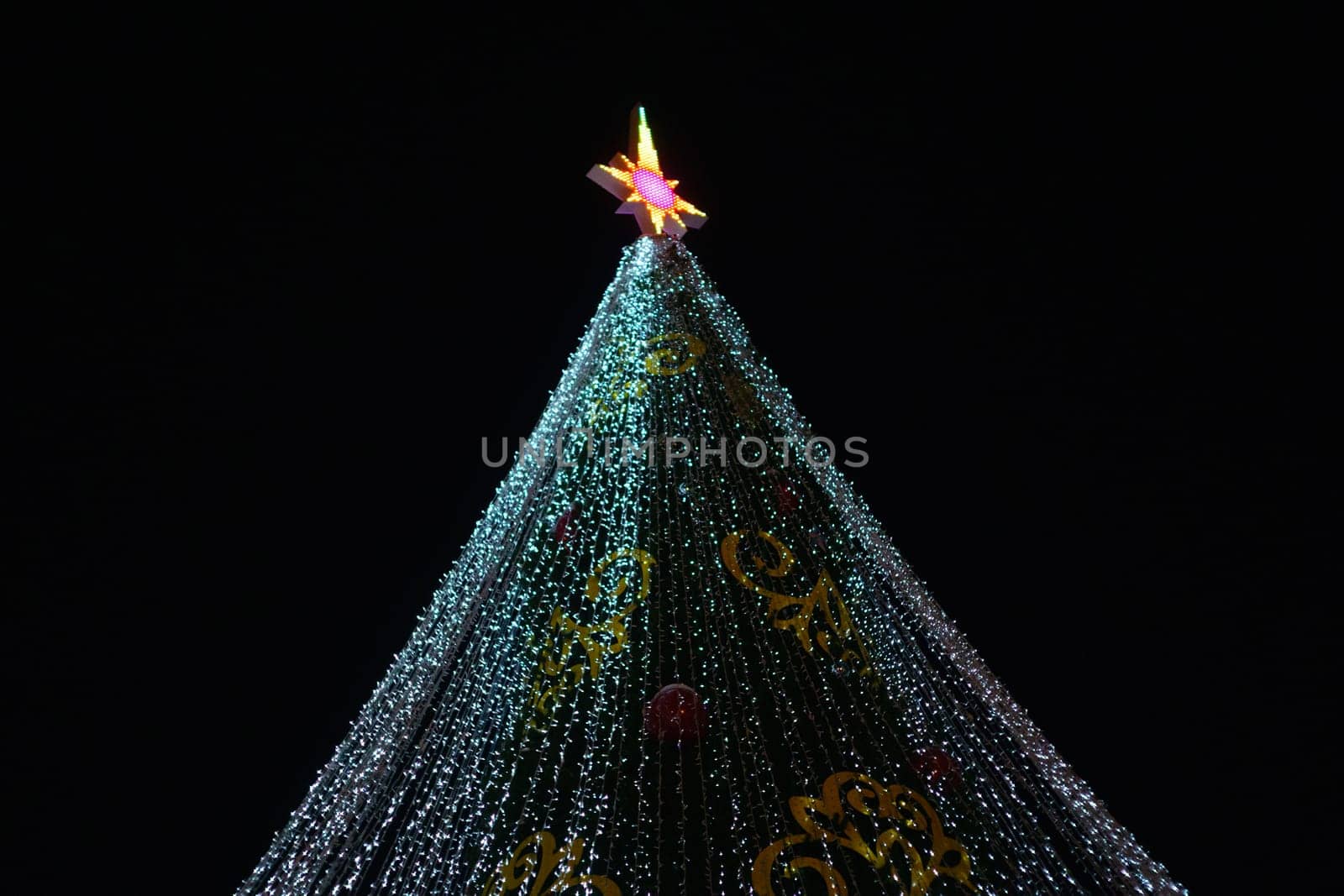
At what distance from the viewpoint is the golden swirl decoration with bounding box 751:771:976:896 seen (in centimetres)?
331

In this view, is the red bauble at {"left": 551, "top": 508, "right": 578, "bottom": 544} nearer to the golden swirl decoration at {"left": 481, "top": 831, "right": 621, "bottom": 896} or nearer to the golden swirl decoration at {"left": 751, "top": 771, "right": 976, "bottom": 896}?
the golden swirl decoration at {"left": 481, "top": 831, "right": 621, "bottom": 896}

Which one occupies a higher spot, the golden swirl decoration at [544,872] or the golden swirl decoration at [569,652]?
the golden swirl decoration at [569,652]

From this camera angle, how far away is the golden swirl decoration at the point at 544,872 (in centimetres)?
321

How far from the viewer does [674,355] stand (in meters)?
5.02

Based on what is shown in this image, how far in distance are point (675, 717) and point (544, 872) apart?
0.87m

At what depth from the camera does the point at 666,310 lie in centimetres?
516

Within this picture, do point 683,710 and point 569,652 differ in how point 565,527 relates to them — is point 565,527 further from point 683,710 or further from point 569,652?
point 683,710

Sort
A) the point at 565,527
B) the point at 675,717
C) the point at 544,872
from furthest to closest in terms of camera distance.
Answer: the point at 565,527 < the point at 675,717 < the point at 544,872

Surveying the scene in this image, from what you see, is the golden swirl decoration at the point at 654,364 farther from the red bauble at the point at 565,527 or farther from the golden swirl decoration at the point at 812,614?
the golden swirl decoration at the point at 812,614

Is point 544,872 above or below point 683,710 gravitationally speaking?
below

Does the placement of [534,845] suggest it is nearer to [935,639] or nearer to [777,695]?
[777,695]

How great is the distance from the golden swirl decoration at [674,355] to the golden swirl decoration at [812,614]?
1.24 meters

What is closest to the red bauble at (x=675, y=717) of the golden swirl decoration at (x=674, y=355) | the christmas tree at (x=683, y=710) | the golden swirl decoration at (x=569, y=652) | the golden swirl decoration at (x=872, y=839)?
the christmas tree at (x=683, y=710)

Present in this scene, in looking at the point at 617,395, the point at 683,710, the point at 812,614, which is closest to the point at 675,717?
the point at 683,710
